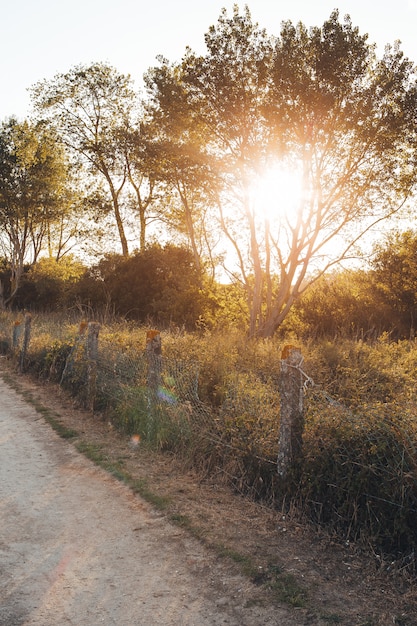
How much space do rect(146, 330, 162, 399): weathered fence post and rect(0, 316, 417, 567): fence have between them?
0.02m

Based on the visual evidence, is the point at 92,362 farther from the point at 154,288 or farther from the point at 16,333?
the point at 154,288

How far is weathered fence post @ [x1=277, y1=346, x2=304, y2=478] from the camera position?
20.2 ft

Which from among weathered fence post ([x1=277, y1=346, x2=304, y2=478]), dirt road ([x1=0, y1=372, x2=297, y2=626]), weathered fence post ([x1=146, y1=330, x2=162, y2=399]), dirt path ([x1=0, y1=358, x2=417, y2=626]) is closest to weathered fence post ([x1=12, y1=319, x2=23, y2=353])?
weathered fence post ([x1=146, y1=330, x2=162, y2=399])

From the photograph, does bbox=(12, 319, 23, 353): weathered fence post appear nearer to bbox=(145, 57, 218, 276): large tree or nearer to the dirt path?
bbox=(145, 57, 218, 276): large tree

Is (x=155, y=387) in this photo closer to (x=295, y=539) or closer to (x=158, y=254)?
(x=295, y=539)

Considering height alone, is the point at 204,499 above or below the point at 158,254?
below

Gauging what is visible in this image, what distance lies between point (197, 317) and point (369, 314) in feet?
24.3

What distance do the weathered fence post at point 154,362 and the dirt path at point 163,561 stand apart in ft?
5.38

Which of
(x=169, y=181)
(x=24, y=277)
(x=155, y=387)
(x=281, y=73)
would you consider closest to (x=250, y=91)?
(x=281, y=73)

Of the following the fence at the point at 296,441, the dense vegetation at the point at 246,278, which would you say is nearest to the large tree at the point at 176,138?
the dense vegetation at the point at 246,278

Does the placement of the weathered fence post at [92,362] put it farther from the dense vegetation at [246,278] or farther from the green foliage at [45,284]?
the green foliage at [45,284]

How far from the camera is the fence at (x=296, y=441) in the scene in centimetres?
508

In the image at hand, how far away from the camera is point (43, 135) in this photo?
1375 inches

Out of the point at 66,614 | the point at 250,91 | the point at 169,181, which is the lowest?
the point at 66,614
